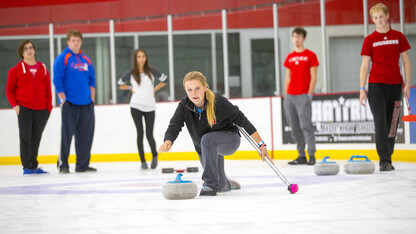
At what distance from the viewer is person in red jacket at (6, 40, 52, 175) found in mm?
5961

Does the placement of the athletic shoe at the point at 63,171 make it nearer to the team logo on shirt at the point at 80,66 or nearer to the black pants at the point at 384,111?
the team logo on shirt at the point at 80,66

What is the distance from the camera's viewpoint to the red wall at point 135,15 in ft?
29.2

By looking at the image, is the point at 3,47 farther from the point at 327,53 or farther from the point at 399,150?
the point at 399,150

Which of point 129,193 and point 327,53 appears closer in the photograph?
point 129,193

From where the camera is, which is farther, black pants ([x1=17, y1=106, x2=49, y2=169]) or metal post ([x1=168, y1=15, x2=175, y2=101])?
metal post ([x1=168, y1=15, x2=175, y2=101])

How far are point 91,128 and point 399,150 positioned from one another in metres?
3.19

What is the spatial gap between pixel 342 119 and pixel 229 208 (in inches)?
182

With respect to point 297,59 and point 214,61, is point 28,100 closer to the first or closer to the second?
point 297,59

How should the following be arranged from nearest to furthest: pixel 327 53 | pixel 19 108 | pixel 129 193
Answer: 1. pixel 129 193
2. pixel 19 108
3. pixel 327 53

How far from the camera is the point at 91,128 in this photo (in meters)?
6.15

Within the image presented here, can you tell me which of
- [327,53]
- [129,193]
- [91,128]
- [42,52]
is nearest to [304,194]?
[129,193]

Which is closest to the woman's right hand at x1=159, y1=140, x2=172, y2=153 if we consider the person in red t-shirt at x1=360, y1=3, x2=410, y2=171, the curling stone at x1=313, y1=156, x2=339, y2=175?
the curling stone at x1=313, y1=156, x2=339, y2=175

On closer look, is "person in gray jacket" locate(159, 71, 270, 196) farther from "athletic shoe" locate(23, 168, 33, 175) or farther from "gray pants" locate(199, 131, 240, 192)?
"athletic shoe" locate(23, 168, 33, 175)

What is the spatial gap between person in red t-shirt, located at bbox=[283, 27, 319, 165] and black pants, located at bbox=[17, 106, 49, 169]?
2475mm
